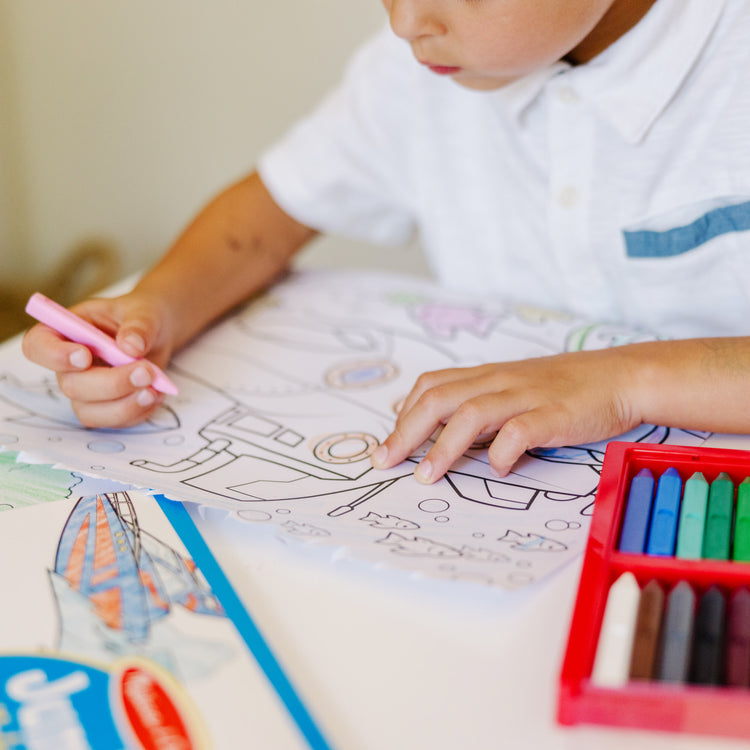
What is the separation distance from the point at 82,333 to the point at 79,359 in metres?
0.02

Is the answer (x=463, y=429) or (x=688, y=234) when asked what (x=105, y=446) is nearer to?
(x=463, y=429)

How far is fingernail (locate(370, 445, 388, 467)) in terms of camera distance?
1.47 ft

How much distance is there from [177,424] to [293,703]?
237 mm

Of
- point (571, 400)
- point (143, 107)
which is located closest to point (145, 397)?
point (571, 400)

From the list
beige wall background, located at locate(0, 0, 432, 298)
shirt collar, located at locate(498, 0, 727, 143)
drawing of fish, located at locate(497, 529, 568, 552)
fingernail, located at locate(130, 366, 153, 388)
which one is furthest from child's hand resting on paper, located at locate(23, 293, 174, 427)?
beige wall background, located at locate(0, 0, 432, 298)

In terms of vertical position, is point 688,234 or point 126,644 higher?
point 688,234

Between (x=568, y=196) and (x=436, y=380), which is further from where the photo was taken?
(x=568, y=196)

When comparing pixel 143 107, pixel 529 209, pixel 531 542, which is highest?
pixel 143 107

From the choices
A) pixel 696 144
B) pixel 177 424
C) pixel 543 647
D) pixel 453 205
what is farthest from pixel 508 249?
pixel 543 647

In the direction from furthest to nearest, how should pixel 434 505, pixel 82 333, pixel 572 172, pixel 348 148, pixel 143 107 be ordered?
pixel 143 107
pixel 348 148
pixel 572 172
pixel 82 333
pixel 434 505

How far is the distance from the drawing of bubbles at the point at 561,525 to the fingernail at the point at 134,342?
0.26m

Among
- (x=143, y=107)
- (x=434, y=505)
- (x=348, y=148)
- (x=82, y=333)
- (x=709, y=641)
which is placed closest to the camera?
(x=709, y=641)

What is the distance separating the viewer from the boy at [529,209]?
18.5 inches

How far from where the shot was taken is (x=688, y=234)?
591mm
